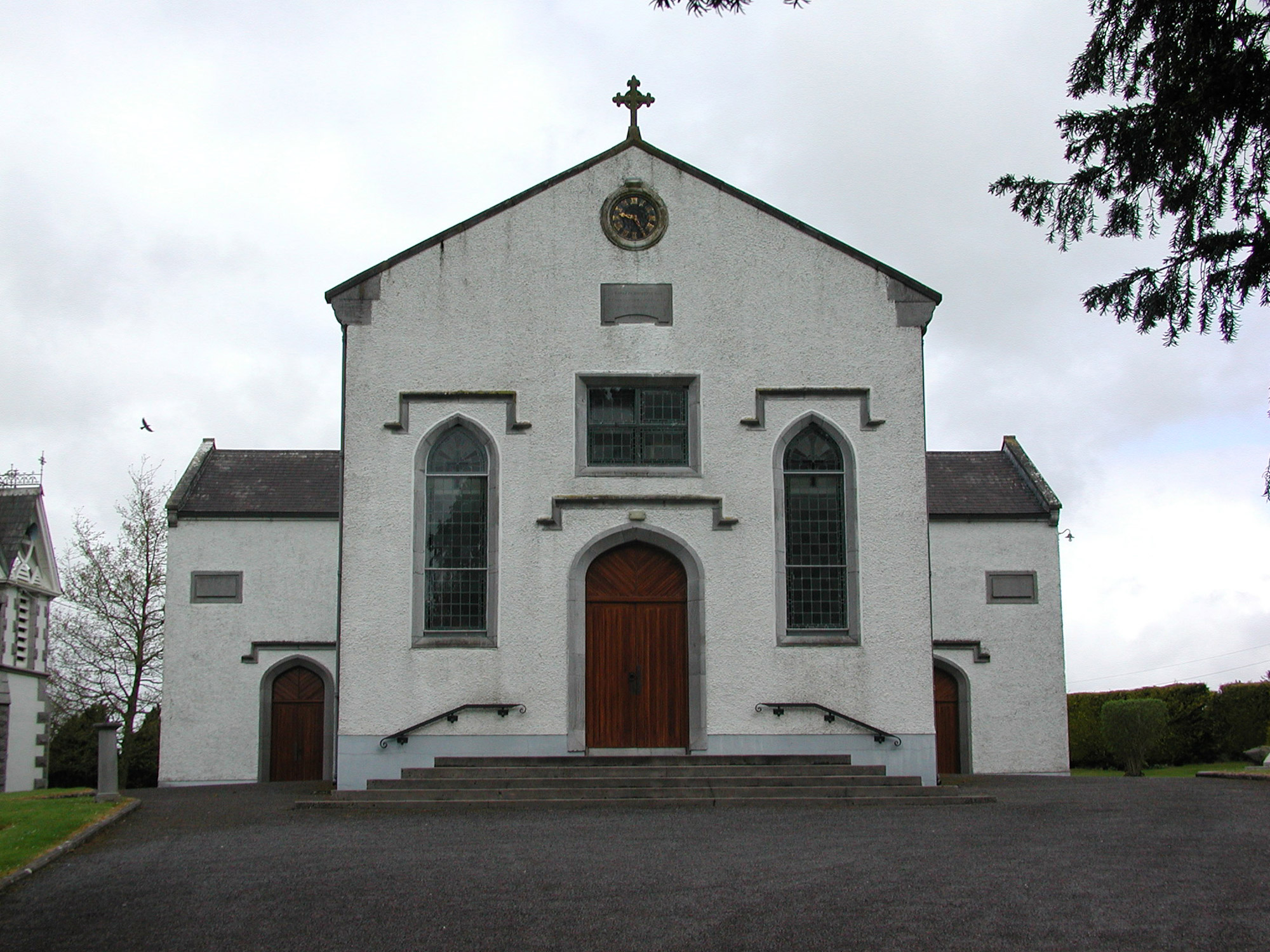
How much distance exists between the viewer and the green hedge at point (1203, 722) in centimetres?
2639

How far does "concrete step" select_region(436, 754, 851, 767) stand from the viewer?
1602 centimetres

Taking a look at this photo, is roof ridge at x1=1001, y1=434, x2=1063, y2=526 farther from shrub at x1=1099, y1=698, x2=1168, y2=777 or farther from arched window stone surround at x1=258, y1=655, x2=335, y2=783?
arched window stone surround at x1=258, y1=655, x2=335, y2=783

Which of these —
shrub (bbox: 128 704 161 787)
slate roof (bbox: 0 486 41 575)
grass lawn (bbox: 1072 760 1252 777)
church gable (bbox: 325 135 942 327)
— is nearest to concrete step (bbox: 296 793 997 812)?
church gable (bbox: 325 135 942 327)

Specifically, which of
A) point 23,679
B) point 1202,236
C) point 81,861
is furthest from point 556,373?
point 23,679

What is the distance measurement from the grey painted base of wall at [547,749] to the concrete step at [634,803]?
166cm

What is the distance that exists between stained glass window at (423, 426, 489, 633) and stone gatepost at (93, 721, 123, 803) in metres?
4.31

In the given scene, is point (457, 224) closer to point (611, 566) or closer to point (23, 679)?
point (611, 566)

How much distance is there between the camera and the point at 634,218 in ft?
59.6

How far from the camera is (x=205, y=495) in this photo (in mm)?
26500

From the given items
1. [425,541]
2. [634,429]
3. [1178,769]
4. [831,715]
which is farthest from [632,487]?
[1178,769]

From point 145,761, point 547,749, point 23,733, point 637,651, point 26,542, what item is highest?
point 26,542

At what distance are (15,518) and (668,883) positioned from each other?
33.4 metres

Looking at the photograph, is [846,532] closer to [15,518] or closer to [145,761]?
[145,761]

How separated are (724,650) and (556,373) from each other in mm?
4359
